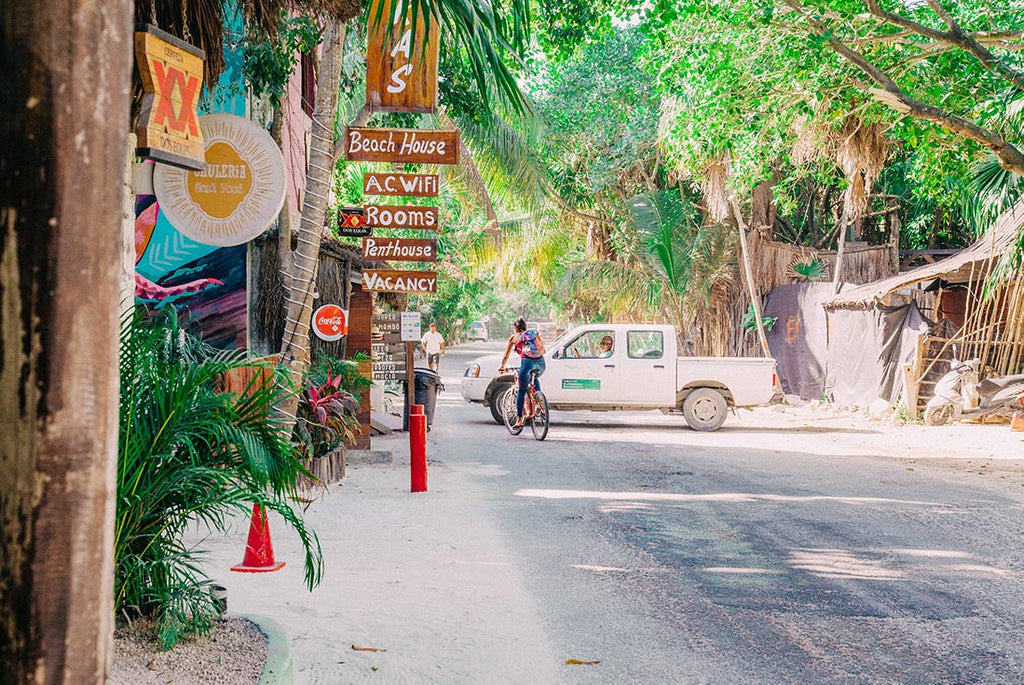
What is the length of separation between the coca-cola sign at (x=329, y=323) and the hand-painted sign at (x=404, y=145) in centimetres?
297

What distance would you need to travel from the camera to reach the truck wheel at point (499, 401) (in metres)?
18.7

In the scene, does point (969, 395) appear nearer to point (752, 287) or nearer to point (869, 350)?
point (869, 350)

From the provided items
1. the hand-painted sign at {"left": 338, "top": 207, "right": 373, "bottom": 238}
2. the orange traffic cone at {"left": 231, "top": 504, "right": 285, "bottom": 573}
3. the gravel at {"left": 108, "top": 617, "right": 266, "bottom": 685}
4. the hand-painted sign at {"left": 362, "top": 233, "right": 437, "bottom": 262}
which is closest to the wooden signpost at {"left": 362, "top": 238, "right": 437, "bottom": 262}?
the hand-painted sign at {"left": 362, "top": 233, "right": 437, "bottom": 262}

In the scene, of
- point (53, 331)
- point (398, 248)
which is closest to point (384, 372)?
point (398, 248)

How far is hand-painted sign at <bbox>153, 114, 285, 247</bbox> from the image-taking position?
348 inches

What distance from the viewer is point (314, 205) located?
8.87 meters

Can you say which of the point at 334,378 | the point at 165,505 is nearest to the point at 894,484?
the point at 334,378

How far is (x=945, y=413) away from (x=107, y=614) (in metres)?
18.3

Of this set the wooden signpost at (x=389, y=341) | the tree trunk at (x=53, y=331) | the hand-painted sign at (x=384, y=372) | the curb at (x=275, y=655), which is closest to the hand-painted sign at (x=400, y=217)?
the hand-painted sign at (x=384, y=372)

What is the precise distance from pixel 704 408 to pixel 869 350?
4.65 meters

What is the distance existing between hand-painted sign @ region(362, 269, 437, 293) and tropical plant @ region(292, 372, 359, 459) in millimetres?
1564

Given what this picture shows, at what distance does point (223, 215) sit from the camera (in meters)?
9.02

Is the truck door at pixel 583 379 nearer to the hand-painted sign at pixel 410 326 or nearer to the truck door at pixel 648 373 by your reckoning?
the truck door at pixel 648 373

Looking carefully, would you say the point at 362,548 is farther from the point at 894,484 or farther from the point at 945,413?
the point at 945,413
